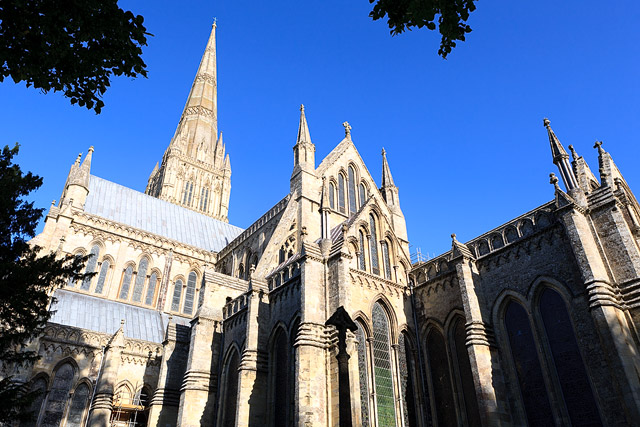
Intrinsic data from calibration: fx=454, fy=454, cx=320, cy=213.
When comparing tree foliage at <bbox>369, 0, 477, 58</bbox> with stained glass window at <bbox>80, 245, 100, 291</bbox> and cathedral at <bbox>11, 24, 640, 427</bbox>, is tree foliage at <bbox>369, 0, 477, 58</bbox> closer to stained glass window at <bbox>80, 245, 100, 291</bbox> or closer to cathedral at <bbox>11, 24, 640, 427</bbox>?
cathedral at <bbox>11, 24, 640, 427</bbox>

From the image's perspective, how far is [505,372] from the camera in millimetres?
16141

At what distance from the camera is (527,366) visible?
15781mm

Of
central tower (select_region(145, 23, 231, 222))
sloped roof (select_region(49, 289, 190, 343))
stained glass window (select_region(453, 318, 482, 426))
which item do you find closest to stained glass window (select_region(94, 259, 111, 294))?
sloped roof (select_region(49, 289, 190, 343))

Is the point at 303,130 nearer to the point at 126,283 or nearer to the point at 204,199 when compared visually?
the point at 126,283

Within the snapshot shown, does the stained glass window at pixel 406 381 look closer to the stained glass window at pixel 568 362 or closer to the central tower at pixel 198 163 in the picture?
the stained glass window at pixel 568 362

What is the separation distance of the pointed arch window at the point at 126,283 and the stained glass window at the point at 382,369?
20.2 m

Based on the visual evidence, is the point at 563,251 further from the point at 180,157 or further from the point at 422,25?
the point at 180,157

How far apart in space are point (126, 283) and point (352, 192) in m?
17.2

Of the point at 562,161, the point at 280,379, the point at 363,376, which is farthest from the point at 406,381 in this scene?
the point at 562,161

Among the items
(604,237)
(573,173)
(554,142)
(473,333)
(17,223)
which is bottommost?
(473,333)

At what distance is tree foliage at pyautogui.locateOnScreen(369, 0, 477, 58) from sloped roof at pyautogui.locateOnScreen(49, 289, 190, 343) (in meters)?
25.9

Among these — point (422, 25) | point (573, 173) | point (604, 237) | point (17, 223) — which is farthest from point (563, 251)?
point (17, 223)

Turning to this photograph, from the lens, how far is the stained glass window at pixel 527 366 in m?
15.0

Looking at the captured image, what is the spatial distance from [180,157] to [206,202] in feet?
21.2
